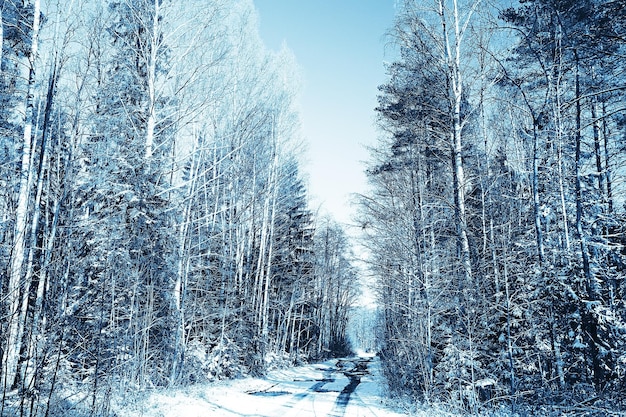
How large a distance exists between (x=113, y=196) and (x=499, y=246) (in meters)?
8.48

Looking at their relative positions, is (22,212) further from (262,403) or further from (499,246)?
(499,246)

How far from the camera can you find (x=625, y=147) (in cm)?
1388

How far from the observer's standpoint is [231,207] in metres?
11.5

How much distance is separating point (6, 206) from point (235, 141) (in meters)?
9.87

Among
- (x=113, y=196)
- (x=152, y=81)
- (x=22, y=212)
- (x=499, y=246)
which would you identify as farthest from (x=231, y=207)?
(x=499, y=246)

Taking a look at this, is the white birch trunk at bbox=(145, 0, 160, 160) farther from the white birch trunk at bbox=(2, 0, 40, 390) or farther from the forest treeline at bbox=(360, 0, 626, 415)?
the forest treeline at bbox=(360, 0, 626, 415)

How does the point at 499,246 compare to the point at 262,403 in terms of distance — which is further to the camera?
the point at 262,403

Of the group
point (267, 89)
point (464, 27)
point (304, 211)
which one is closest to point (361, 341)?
point (304, 211)

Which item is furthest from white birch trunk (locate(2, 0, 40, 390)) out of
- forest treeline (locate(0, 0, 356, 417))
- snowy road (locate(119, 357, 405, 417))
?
snowy road (locate(119, 357, 405, 417))

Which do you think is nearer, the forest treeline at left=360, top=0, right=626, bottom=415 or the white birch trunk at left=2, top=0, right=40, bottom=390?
the white birch trunk at left=2, top=0, right=40, bottom=390

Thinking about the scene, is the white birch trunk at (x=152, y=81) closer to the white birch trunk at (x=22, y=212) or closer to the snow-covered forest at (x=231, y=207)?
the snow-covered forest at (x=231, y=207)

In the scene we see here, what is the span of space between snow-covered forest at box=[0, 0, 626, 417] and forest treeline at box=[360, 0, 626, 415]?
69mm

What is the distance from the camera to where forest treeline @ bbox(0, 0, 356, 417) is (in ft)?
19.4

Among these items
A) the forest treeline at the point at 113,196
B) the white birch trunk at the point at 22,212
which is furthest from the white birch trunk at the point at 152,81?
the white birch trunk at the point at 22,212
